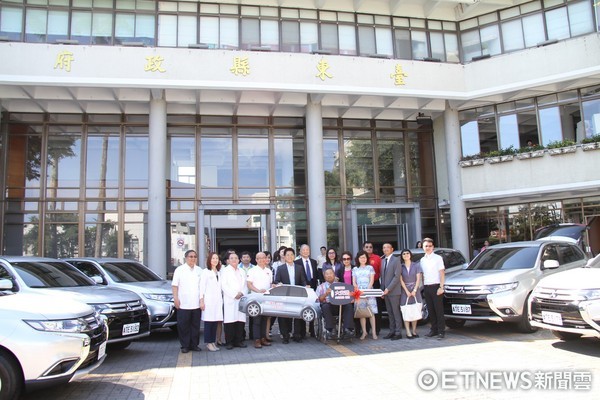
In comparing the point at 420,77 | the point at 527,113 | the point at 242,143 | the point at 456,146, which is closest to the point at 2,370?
the point at 242,143

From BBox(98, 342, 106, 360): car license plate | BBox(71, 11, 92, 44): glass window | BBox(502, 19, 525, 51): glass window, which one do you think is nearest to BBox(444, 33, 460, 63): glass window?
BBox(502, 19, 525, 51): glass window

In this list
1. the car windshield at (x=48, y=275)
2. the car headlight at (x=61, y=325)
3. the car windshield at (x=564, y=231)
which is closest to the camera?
the car headlight at (x=61, y=325)

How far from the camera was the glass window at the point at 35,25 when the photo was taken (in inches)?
634

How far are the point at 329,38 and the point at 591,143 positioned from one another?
987 cm

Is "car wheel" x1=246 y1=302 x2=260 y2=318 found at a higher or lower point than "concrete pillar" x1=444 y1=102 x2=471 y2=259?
lower

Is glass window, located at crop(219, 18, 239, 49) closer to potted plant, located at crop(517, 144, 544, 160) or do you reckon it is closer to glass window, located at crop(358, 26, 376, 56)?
glass window, located at crop(358, 26, 376, 56)

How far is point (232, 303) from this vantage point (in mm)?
8523

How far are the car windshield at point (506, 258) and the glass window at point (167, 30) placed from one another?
1242 centimetres

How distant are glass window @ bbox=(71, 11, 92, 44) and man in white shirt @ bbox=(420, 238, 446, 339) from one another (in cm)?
1377

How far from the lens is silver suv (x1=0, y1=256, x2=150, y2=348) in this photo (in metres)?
6.48

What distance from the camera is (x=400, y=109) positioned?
18891 millimetres

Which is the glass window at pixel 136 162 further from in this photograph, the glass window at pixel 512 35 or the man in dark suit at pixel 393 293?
the glass window at pixel 512 35

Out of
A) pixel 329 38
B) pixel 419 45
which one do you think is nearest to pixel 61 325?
pixel 329 38

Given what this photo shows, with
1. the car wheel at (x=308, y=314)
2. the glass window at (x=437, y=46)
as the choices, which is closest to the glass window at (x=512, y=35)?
the glass window at (x=437, y=46)
